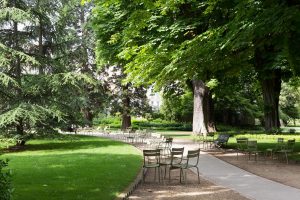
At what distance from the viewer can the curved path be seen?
31.0 feet

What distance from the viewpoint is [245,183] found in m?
11.2

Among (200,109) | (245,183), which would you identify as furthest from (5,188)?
(200,109)

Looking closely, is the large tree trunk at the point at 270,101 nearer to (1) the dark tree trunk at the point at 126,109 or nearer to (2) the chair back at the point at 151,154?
(2) the chair back at the point at 151,154

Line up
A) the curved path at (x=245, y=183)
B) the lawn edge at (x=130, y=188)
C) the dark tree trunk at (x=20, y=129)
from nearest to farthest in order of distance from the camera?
the lawn edge at (x=130, y=188), the curved path at (x=245, y=183), the dark tree trunk at (x=20, y=129)

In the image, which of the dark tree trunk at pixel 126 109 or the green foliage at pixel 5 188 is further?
the dark tree trunk at pixel 126 109

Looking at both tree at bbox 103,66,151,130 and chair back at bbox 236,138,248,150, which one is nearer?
chair back at bbox 236,138,248,150

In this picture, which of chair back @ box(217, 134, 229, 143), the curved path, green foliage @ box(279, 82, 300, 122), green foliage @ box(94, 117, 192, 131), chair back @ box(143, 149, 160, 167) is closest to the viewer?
the curved path

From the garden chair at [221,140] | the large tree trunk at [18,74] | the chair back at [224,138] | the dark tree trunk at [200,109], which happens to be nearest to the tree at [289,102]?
the dark tree trunk at [200,109]

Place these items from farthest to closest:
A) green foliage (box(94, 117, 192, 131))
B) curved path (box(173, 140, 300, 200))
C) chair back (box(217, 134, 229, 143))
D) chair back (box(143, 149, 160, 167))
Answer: green foliage (box(94, 117, 192, 131))
chair back (box(217, 134, 229, 143))
chair back (box(143, 149, 160, 167))
curved path (box(173, 140, 300, 200))

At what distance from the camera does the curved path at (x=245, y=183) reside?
946 cm

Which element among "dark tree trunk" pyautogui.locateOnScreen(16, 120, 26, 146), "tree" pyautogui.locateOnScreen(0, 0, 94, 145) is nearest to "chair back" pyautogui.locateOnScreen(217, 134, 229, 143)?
"tree" pyautogui.locateOnScreen(0, 0, 94, 145)

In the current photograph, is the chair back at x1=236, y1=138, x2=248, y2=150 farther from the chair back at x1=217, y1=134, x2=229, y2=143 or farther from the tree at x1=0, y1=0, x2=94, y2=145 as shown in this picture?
the tree at x1=0, y1=0, x2=94, y2=145

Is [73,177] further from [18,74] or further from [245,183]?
[18,74]

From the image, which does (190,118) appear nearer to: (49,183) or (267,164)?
(267,164)
